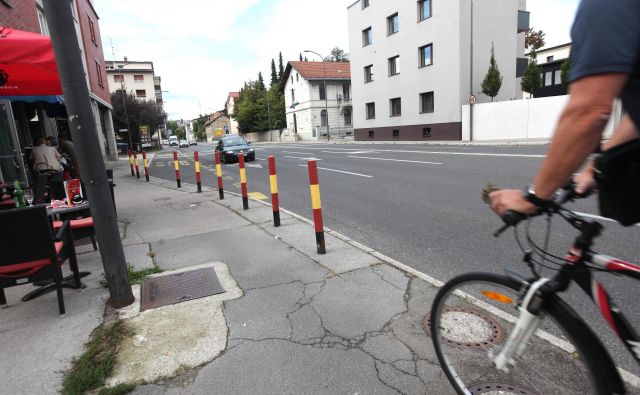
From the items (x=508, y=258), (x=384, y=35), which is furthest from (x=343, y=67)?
(x=508, y=258)

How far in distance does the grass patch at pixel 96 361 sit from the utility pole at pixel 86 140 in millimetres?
510

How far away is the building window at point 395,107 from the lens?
3203cm

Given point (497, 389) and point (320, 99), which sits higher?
point (320, 99)

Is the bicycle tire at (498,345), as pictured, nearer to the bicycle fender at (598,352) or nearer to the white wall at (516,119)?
the bicycle fender at (598,352)

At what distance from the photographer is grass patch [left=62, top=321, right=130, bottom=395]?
2611 mm

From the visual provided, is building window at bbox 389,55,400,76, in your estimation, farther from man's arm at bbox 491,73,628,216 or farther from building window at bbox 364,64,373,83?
man's arm at bbox 491,73,628,216

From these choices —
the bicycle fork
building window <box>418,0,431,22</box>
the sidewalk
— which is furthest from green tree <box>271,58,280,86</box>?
the bicycle fork

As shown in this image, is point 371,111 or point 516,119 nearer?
point 516,119

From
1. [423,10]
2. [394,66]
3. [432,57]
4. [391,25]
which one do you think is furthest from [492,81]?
[391,25]

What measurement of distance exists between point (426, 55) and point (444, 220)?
25.2 m

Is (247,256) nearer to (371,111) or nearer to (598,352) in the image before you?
(598,352)

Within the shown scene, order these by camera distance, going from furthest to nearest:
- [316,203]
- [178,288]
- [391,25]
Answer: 1. [391,25]
2. [316,203]
3. [178,288]

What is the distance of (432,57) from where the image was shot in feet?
90.4

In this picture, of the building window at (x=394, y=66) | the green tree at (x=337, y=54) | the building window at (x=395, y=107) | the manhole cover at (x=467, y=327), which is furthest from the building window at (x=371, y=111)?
the green tree at (x=337, y=54)
